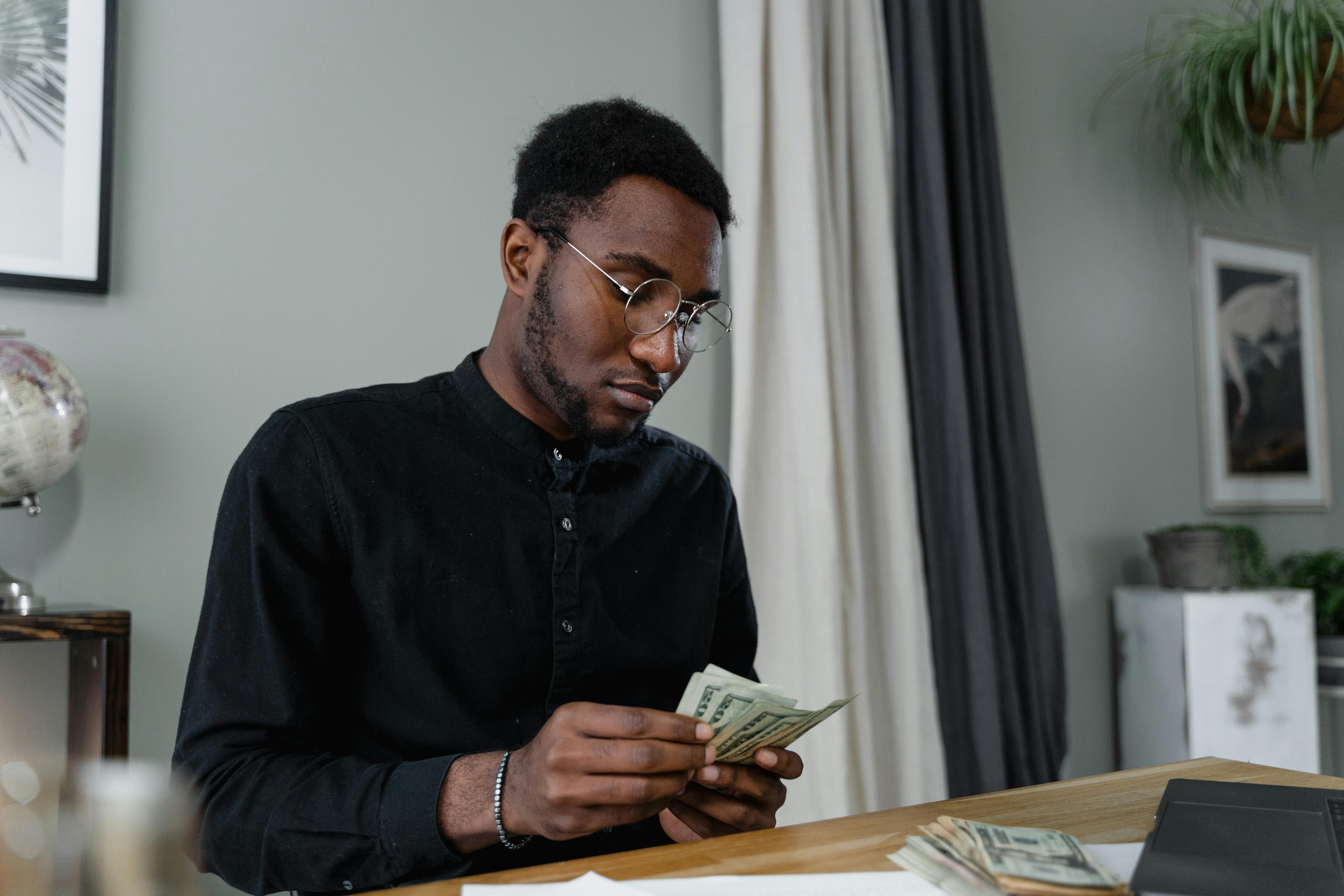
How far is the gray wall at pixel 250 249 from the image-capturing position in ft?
5.72

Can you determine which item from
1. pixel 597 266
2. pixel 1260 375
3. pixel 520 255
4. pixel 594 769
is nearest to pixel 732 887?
pixel 594 769

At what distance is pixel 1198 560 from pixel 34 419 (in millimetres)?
2793

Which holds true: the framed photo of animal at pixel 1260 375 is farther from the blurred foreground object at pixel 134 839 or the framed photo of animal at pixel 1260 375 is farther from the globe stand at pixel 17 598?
the blurred foreground object at pixel 134 839

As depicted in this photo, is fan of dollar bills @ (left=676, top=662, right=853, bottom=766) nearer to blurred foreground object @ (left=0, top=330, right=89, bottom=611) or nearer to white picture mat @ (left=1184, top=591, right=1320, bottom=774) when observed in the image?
blurred foreground object @ (left=0, top=330, right=89, bottom=611)

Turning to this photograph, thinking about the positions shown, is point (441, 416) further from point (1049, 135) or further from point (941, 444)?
point (1049, 135)

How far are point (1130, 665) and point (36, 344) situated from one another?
2.90 metres

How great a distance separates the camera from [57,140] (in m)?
1.73

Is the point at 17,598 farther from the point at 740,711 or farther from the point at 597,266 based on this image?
the point at 740,711

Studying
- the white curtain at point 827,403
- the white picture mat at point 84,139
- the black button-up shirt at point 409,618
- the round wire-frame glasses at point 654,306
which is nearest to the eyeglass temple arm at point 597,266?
the round wire-frame glasses at point 654,306

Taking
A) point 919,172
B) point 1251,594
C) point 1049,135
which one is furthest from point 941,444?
point 1049,135

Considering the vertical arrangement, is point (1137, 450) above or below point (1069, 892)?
above

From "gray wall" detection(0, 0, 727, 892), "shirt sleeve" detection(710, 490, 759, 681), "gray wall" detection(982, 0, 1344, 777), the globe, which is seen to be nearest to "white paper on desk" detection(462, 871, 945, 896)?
"shirt sleeve" detection(710, 490, 759, 681)

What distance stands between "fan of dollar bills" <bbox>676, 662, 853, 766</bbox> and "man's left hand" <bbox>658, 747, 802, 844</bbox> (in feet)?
0.23

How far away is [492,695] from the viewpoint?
4.03 feet
